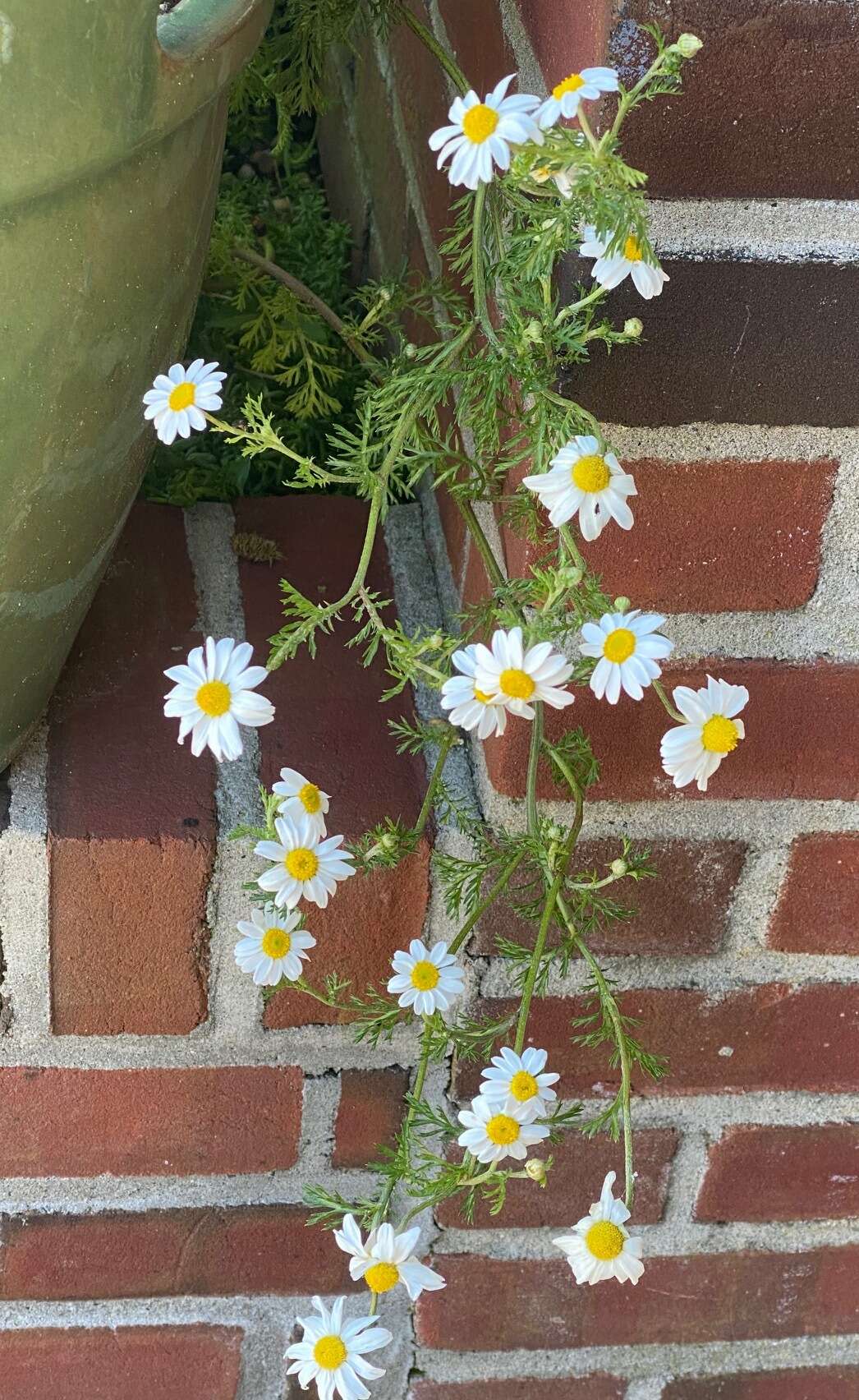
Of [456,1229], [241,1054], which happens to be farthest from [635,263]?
[456,1229]

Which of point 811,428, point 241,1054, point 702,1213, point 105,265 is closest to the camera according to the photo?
point 105,265

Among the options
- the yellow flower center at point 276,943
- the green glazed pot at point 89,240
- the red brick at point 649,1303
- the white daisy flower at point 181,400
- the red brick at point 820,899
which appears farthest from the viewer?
the red brick at point 649,1303

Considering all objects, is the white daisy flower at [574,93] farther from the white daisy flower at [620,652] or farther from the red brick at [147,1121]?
the red brick at [147,1121]

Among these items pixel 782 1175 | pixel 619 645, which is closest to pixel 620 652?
pixel 619 645

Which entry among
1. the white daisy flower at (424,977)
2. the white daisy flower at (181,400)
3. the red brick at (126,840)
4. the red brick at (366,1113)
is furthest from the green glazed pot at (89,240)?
the red brick at (366,1113)

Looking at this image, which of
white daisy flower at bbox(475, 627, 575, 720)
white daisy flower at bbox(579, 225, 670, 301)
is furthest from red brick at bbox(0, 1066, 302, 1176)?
white daisy flower at bbox(579, 225, 670, 301)

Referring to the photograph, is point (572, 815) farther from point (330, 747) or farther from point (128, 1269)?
point (128, 1269)
